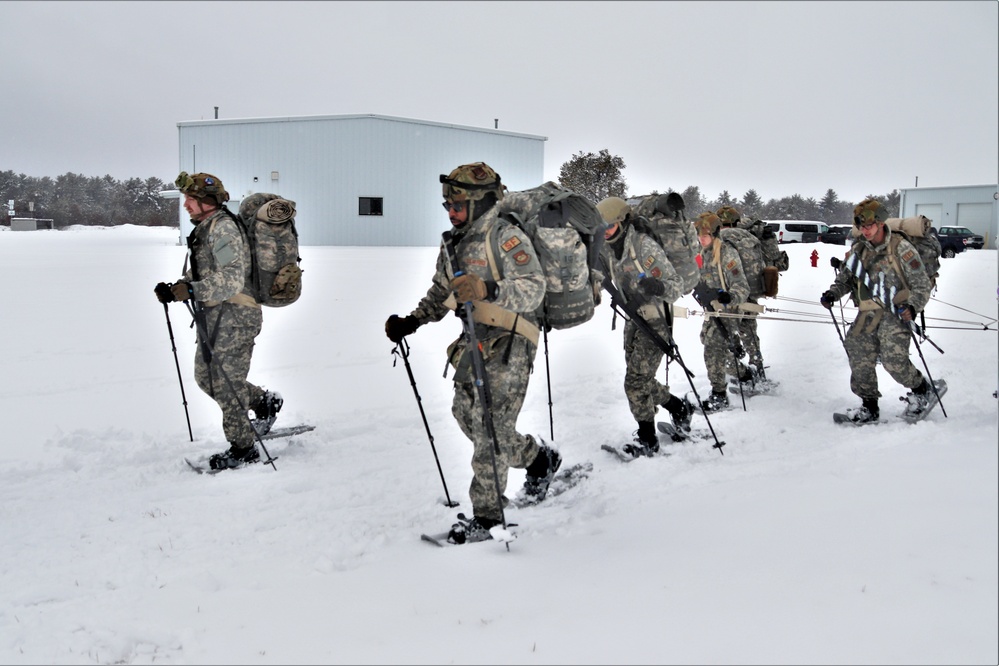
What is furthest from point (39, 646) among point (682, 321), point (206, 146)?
point (206, 146)

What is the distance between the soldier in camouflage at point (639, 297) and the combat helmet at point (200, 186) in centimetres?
313

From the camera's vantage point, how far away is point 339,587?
3.87 metres

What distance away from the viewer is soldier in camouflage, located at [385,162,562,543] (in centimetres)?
440

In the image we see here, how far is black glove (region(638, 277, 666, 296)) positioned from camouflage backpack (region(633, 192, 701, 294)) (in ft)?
1.75

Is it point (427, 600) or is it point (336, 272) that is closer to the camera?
point (427, 600)

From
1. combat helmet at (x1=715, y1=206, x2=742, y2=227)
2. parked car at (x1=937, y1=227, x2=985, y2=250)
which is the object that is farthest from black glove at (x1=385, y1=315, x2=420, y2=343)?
parked car at (x1=937, y1=227, x2=985, y2=250)

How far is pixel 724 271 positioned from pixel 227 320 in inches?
213

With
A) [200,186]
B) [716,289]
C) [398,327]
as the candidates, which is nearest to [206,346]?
[200,186]

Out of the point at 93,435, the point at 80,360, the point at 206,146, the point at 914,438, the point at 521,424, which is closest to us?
the point at 914,438

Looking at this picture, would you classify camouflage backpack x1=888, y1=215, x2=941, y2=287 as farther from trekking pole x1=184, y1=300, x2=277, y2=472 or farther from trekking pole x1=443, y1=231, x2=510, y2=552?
trekking pole x1=184, y1=300, x2=277, y2=472

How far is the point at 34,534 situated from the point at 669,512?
4.03 m

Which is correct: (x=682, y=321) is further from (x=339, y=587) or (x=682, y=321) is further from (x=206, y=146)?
(x=206, y=146)

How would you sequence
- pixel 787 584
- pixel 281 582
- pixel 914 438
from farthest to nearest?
pixel 914 438, pixel 281 582, pixel 787 584

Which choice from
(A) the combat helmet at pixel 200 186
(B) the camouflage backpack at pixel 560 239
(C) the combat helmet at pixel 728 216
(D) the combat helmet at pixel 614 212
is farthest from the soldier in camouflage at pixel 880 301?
(A) the combat helmet at pixel 200 186
